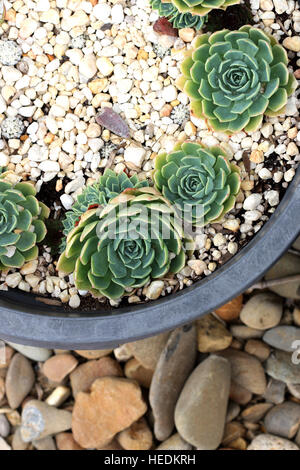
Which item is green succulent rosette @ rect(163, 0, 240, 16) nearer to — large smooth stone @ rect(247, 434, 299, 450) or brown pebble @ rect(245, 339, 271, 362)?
brown pebble @ rect(245, 339, 271, 362)

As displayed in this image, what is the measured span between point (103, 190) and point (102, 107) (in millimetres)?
222

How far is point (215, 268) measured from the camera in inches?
52.7

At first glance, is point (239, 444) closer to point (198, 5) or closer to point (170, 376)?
point (170, 376)

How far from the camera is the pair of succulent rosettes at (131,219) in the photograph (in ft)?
3.96

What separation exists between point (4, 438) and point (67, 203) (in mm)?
932

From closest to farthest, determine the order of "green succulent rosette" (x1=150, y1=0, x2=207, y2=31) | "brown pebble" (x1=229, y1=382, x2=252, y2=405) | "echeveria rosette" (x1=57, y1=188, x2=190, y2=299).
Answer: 1. "echeveria rosette" (x1=57, y1=188, x2=190, y2=299)
2. "green succulent rosette" (x1=150, y1=0, x2=207, y2=31)
3. "brown pebble" (x1=229, y1=382, x2=252, y2=405)

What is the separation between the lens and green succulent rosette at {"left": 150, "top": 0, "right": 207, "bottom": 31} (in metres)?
1.33

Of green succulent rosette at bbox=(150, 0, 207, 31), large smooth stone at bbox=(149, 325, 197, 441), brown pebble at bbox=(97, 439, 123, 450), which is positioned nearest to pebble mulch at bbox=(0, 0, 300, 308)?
green succulent rosette at bbox=(150, 0, 207, 31)

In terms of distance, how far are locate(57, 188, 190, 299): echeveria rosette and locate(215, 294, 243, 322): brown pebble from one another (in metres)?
0.61

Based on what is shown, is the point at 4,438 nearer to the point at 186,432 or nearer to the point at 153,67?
the point at 186,432

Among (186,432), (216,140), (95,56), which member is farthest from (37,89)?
(186,432)

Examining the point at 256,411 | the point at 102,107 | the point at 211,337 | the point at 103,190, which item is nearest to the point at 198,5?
the point at 102,107

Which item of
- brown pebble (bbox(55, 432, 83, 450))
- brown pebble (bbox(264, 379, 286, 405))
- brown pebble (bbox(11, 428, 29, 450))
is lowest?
brown pebble (bbox(11, 428, 29, 450))

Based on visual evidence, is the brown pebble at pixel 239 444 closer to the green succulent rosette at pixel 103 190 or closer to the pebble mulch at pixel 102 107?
the pebble mulch at pixel 102 107
